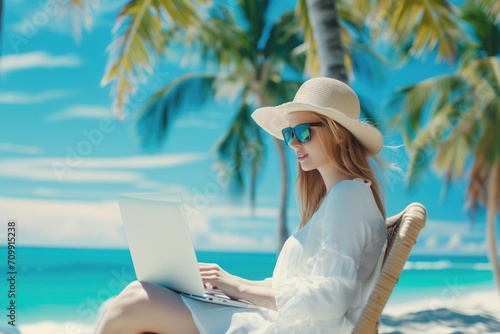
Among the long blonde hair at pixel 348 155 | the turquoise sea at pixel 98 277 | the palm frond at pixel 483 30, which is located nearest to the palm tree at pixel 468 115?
the palm frond at pixel 483 30

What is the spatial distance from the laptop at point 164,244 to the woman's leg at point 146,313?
2.4 inches

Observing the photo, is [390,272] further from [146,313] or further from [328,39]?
[328,39]

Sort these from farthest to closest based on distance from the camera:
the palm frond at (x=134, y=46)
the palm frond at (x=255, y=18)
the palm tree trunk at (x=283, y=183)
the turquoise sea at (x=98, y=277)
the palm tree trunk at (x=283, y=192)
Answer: the turquoise sea at (x=98, y=277)
the palm tree trunk at (x=283, y=192)
the palm tree trunk at (x=283, y=183)
the palm frond at (x=255, y=18)
the palm frond at (x=134, y=46)

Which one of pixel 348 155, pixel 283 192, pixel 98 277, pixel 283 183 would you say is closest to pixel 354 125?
pixel 348 155

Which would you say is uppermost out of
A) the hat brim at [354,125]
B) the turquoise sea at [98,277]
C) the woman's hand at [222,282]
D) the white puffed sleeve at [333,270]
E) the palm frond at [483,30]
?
the palm frond at [483,30]

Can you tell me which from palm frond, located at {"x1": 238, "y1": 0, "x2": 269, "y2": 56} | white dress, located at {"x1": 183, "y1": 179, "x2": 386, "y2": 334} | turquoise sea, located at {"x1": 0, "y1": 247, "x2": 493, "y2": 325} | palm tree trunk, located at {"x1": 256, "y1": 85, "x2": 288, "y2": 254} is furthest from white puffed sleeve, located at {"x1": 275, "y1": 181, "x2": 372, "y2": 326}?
turquoise sea, located at {"x1": 0, "y1": 247, "x2": 493, "y2": 325}

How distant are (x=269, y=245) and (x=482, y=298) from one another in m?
15.4

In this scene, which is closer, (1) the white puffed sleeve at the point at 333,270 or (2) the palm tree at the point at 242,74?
(1) the white puffed sleeve at the point at 333,270

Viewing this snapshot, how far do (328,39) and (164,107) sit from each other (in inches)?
302

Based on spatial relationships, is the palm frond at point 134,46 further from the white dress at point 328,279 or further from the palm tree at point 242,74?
the white dress at point 328,279

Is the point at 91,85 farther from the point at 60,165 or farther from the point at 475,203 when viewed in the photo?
the point at 475,203

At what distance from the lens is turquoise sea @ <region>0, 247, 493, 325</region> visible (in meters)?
19.9

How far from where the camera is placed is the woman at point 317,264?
209 centimetres

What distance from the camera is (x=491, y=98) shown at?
12.8 m
